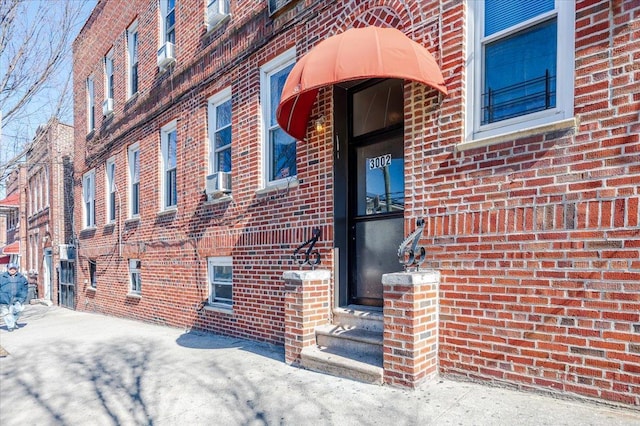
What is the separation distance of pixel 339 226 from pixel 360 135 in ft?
4.01

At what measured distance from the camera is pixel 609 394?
Answer: 297cm

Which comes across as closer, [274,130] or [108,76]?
[274,130]

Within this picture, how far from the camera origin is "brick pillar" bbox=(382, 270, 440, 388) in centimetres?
363

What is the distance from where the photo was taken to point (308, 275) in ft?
15.9

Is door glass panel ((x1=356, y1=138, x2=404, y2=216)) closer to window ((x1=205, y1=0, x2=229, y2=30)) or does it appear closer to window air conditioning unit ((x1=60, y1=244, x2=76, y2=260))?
window ((x1=205, y1=0, x2=229, y2=30))

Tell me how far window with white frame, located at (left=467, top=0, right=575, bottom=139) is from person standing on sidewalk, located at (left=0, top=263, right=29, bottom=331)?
10.9 meters

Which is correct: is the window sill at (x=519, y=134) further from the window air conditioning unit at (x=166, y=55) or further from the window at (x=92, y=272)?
the window at (x=92, y=272)

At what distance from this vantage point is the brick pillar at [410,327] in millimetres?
3629

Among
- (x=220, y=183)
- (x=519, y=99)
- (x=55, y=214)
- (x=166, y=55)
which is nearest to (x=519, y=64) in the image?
(x=519, y=99)

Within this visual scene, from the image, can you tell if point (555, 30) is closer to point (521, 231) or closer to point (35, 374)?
point (521, 231)

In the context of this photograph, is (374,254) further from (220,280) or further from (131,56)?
(131,56)

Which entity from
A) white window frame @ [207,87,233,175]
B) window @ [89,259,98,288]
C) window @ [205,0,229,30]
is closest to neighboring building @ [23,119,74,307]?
window @ [89,259,98,288]

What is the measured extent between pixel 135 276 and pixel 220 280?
13.4ft

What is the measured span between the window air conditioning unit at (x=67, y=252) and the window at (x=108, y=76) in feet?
17.8
